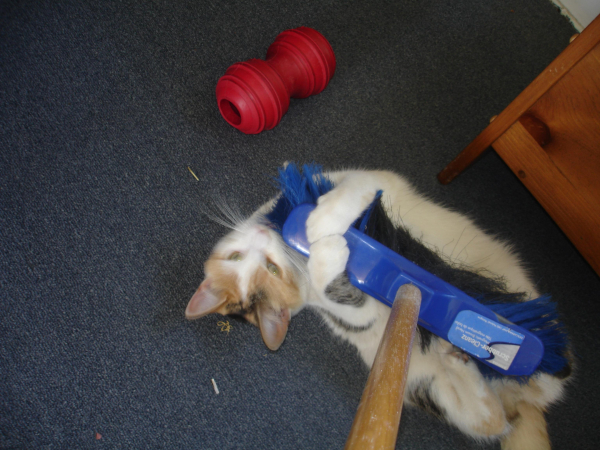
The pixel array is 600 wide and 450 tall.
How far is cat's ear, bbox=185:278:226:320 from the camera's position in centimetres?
107

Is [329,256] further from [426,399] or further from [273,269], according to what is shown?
[426,399]

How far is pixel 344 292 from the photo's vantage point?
958 mm

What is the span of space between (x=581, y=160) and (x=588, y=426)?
1100 millimetres

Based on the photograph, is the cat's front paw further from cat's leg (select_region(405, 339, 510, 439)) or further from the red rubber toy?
the red rubber toy

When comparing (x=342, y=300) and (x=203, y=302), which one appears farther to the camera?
(x=203, y=302)

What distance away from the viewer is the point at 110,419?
4.55 ft

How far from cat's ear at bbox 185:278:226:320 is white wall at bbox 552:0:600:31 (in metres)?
2.03

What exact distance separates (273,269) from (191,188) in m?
0.64

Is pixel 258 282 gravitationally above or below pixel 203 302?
above

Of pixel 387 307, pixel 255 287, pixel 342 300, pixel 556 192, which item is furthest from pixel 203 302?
pixel 556 192

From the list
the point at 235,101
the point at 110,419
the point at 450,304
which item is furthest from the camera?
the point at 110,419

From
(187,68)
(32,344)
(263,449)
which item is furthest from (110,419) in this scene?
(187,68)

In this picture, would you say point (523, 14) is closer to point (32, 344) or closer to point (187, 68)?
point (187, 68)

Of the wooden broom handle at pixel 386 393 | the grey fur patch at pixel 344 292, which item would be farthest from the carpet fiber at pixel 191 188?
the wooden broom handle at pixel 386 393
